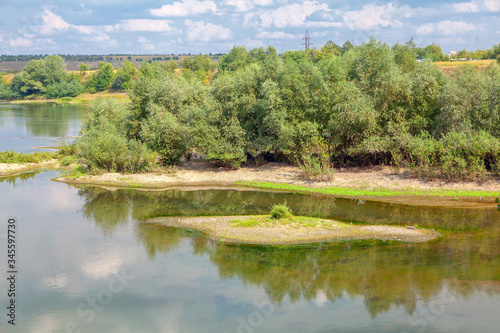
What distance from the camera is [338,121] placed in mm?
31250

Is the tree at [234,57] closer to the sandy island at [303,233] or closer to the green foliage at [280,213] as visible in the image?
the green foliage at [280,213]

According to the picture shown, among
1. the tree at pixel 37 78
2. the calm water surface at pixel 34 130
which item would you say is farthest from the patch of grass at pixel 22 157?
the tree at pixel 37 78

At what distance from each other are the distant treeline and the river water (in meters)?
6.05

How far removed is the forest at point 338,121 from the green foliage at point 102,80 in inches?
3878

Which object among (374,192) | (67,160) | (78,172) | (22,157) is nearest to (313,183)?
(374,192)

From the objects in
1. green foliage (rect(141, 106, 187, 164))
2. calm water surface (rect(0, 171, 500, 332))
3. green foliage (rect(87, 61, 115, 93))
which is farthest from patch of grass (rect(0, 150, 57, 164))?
green foliage (rect(87, 61, 115, 93))

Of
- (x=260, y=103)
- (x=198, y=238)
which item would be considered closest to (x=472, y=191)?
(x=260, y=103)

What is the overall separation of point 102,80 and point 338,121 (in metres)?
111

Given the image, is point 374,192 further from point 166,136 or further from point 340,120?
point 166,136

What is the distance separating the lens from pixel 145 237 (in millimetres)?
22094

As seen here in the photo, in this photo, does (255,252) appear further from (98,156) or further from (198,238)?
(98,156)

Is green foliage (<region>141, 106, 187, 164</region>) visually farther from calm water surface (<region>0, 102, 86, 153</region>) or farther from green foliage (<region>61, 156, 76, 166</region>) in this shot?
calm water surface (<region>0, 102, 86, 153</region>)

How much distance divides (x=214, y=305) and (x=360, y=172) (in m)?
19.1

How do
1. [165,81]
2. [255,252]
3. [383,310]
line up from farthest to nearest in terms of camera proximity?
[165,81] → [255,252] → [383,310]
